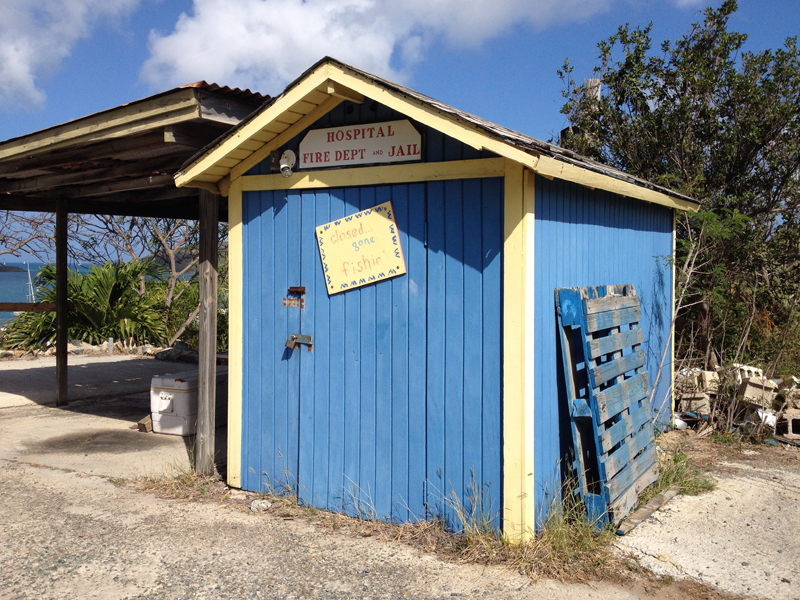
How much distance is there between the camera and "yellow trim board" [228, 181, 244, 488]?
5.49 meters

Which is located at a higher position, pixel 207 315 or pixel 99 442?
pixel 207 315

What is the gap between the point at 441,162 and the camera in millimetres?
4555

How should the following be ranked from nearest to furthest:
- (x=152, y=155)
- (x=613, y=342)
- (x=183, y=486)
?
(x=613, y=342)
(x=183, y=486)
(x=152, y=155)

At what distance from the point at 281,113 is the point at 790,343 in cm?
661

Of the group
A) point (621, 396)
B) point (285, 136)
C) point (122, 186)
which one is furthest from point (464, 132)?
point (122, 186)

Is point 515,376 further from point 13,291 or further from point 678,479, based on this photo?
point 13,291

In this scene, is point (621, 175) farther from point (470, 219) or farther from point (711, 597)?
point (711, 597)

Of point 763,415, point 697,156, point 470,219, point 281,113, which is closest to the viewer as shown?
point 470,219

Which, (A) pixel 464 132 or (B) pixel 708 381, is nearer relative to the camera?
(A) pixel 464 132

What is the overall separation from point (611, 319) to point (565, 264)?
57cm

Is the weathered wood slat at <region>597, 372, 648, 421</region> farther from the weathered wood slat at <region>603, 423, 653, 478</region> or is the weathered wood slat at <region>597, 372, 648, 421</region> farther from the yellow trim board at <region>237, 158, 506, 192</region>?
the yellow trim board at <region>237, 158, 506, 192</region>

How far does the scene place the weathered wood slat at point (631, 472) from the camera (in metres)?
4.55

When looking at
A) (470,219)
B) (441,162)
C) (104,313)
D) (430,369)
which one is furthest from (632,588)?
(104,313)

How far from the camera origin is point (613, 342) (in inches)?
195
